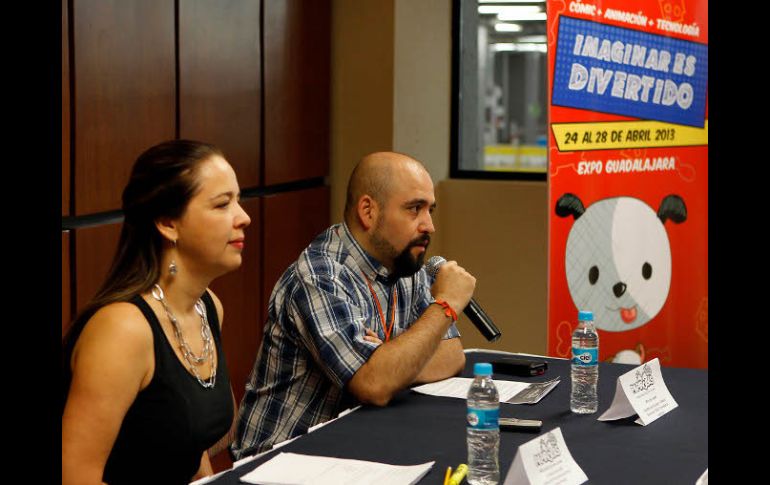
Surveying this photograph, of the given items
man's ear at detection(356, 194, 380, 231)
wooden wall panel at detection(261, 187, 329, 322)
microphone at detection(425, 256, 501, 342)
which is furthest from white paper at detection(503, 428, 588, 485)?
wooden wall panel at detection(261, 187, 329, 322)

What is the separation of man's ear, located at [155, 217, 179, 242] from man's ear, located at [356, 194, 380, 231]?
721mm

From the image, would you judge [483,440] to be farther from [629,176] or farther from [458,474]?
[629,176]

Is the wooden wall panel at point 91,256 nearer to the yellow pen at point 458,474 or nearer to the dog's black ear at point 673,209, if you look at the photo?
the yellow pen at point 458,474

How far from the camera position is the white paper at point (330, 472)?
1.62 meters

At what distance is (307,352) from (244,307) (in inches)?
61.3

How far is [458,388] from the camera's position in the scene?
239cm

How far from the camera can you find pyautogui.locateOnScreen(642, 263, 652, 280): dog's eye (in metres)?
3.95

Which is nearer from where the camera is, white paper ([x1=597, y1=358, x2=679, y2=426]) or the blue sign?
white paper ([x1=597, y1=358, x2=679, y2=426])

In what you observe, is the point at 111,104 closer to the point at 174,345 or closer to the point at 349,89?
the point at 174,345

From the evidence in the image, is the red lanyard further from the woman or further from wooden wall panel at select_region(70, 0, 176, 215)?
wooden wall panel at select_region(70, 0, 176, 215)

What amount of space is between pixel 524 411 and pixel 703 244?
86.1 inches
